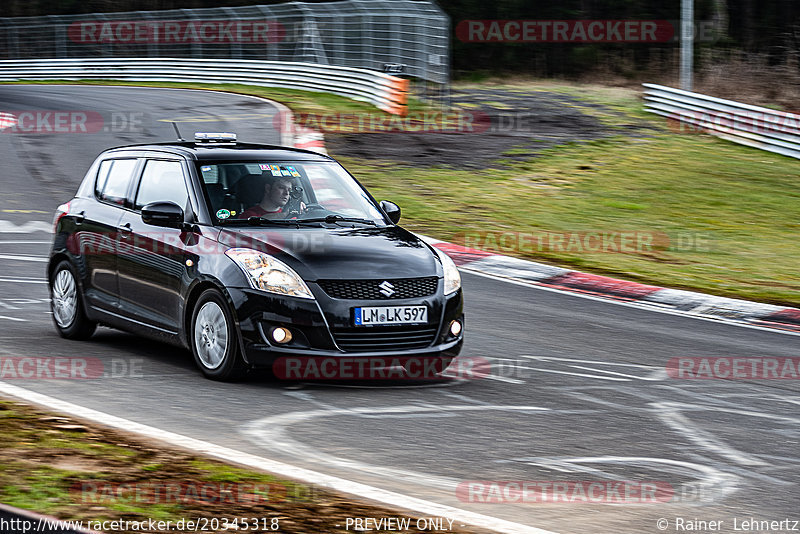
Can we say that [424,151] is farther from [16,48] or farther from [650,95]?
[16,48]

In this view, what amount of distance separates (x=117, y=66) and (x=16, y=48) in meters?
8.79

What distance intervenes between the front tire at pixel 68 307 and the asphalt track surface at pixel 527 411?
0.13 metres

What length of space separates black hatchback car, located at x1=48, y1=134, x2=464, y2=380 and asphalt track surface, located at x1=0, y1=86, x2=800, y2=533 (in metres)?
0.33

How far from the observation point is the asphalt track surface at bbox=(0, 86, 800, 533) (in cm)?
600

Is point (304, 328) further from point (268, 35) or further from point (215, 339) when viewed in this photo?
point (268, 35)

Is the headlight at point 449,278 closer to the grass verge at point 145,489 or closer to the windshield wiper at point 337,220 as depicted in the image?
the windshield wiper at point 337,220

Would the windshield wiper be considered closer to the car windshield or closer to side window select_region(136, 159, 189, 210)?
the car windshield

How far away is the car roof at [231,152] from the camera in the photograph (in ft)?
29.4

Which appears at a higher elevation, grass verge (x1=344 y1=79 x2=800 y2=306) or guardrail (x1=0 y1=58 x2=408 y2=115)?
guardrail (x1=0 y1=58 x2=408 y2=115)

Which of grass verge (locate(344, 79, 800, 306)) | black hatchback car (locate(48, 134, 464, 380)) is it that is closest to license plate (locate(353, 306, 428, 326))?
black hatchback car (locate(48, 134, 464, 380))

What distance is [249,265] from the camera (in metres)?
7.93

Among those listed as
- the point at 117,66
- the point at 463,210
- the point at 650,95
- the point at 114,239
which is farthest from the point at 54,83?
the point at 114,239

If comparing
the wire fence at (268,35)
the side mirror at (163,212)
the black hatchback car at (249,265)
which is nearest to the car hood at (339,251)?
the black hatchback car at (249,265)

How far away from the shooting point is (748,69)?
40.2 meters
